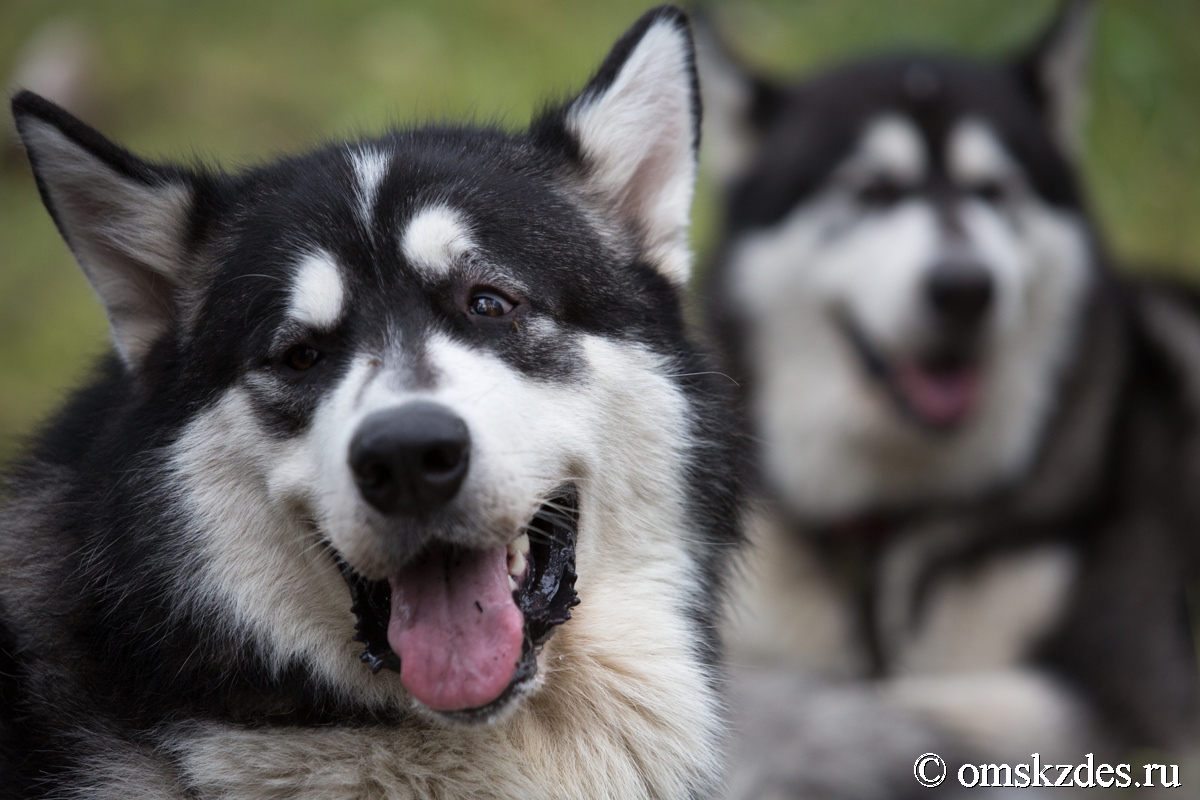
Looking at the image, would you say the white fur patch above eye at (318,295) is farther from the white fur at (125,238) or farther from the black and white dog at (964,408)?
the black and white dog at (964,408)

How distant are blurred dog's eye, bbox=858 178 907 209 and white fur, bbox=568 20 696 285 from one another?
2.65 meters

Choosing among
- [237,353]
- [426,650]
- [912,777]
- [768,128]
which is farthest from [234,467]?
[768,128]

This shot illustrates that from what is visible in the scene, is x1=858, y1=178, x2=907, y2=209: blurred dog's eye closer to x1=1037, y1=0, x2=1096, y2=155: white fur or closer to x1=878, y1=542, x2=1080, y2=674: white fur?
x1=1037, y1=0, x2=1096, y2=155: white fur

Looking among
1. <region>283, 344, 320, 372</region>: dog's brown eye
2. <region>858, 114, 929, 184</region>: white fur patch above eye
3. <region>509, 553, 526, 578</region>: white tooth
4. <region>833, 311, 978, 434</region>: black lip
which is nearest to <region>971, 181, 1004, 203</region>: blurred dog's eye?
<region>858, 114, 929, 184</region>: white fur patch above eye

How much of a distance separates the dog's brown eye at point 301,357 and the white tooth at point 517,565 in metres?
→ 0.66

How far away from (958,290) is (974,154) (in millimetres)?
791

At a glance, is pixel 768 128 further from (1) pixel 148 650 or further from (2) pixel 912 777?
(1) pixel 148 650

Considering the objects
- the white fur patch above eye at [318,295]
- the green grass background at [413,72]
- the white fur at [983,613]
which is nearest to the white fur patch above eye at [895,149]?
the white fur at [983,613]

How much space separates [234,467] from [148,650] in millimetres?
471

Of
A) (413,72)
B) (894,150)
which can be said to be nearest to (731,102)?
(894,150)

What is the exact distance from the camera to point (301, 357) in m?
2.66

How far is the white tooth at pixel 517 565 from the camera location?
2617 millimetres

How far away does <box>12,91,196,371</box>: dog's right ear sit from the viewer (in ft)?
8.81

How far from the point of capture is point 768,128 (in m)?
6.26
